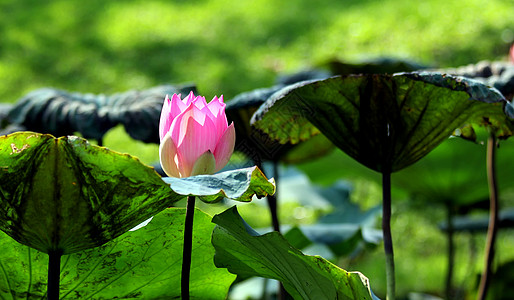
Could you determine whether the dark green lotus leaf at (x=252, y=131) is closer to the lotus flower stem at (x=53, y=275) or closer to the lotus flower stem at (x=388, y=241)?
the lotus flower stem at (x=388, y=241)

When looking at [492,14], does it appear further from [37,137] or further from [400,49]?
[37,137]

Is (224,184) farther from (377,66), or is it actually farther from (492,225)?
(377,66)

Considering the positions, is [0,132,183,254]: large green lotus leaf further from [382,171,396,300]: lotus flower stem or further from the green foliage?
the green foliage

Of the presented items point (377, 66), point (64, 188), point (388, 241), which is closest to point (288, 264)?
point (388, 241)

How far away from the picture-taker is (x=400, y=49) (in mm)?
3662

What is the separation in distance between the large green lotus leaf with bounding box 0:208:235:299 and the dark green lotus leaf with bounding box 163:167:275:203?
17 centimetres

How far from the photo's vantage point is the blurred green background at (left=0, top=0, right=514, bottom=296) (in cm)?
368

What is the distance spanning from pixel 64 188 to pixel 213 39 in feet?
12.7

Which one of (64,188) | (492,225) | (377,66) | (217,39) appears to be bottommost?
(492,225)

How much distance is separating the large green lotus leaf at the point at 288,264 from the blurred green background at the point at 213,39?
7.89ft

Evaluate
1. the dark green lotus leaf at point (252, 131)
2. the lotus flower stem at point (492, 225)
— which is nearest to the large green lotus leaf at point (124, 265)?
the dark green lotus leaf at point (252, 131)

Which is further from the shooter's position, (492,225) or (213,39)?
(213,39)

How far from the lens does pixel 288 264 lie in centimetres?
64

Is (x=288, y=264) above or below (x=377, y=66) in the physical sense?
below
